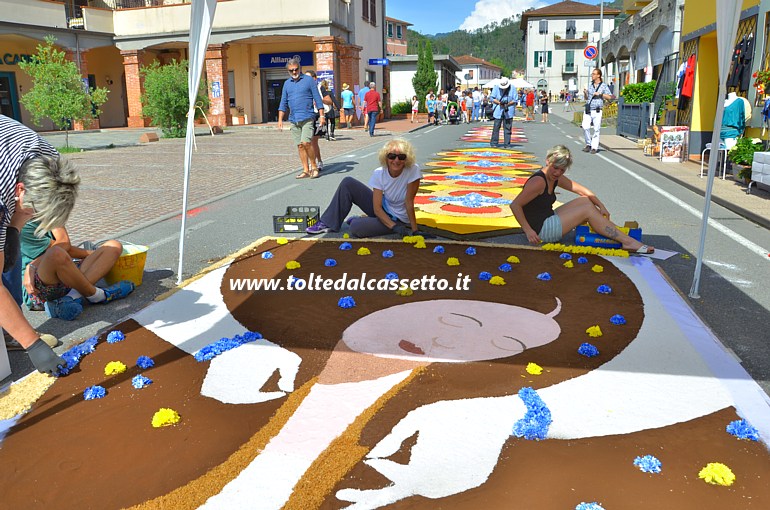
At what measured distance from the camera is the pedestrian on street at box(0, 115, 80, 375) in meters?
3.24

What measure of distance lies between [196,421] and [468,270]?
10.2ft

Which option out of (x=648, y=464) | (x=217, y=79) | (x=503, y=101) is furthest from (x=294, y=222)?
(x=217, y=79)

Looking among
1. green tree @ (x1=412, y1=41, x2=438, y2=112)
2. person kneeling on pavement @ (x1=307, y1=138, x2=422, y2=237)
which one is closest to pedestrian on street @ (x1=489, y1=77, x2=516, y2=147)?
person kneeling on pavement @ (x1=307, y1=138, x2=422, y2=237)

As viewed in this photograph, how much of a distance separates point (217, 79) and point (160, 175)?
19.2 metres

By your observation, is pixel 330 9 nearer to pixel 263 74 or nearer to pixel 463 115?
pixel 263 74

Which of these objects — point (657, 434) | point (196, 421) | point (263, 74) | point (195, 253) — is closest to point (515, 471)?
point (657, 434)

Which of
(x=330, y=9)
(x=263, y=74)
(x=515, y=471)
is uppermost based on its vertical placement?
(x=330, y=9)

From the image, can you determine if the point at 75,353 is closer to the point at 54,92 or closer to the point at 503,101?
the point at 503,101

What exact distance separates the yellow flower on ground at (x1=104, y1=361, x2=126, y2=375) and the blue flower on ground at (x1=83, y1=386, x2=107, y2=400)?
0.24m

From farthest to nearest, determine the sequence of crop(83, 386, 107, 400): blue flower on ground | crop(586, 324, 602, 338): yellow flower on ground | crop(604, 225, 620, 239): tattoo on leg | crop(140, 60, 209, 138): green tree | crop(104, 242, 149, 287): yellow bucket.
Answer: crop(140, 60, 209, 138): green tree, crop(604, 225, 620, 239): tattoo on leg, crop(104, 242, 149, 287): yellow bucket, crop(586, 324, 602, 338): yellow flower on ground, crop(83, 386, 107, 400): blue flower on ground

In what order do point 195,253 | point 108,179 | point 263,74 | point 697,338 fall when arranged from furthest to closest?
point 263,74 < point 108,179 < point 195,253 < point 697,338

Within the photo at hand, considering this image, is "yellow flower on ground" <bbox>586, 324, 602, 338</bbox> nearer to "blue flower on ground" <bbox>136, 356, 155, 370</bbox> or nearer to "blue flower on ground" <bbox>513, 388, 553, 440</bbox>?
"blue flower on ground" <bbox>513, 388, 553, 440</bbox>

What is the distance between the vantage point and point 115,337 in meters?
4.19

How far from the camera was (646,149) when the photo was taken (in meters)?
16.1
